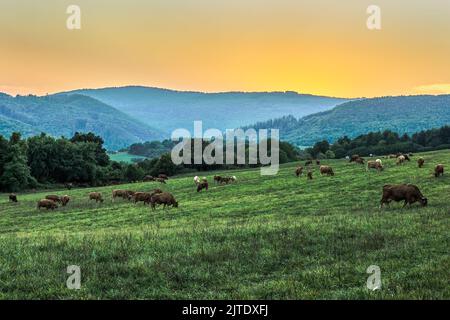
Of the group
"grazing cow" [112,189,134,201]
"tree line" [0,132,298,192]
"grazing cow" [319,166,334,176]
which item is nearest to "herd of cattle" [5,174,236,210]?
"grazing cow" [112,189,134,201]

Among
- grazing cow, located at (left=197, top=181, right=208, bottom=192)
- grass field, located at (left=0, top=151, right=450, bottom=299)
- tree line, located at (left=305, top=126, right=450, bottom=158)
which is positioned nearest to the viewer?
grass field, located at (left=0, top=151, right=450, bottom=299)

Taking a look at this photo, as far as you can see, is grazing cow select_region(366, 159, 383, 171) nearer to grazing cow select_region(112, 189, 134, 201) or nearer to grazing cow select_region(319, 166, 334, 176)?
grazing cow select_region(319, 166, 334, 176)

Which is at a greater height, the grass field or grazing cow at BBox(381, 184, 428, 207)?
grazing cow at BBox(381, 184, 428, 207)

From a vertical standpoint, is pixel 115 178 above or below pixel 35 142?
below

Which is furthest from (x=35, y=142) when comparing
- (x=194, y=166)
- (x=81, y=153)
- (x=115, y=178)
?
(x=194, y=166)

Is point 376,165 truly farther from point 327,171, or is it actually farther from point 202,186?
point 202,186

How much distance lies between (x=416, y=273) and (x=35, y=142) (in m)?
122

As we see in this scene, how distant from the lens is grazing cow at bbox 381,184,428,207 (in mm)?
24641

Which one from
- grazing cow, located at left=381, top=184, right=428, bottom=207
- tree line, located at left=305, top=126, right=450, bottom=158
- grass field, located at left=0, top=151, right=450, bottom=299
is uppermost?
tree line, located at left=305, top=126, right=450, bottom=158

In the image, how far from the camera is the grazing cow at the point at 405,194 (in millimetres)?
24641

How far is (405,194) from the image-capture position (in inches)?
979

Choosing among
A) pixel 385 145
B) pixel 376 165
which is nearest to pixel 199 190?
pixel 376 165
